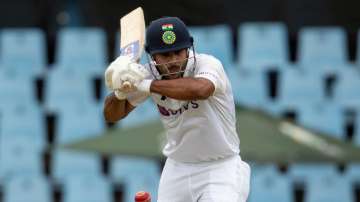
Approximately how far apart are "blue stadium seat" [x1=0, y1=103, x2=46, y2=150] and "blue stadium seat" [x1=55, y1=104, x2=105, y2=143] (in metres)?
0.18

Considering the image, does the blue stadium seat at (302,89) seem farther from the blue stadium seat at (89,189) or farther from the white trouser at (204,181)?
the white trouser at (204,181)

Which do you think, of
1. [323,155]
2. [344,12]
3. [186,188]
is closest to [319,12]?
[344,12]

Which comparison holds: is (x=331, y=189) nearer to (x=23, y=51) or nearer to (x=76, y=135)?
(x=76, y=135)

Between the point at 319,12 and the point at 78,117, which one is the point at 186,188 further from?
the point at 319,12

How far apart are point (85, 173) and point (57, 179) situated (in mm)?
276

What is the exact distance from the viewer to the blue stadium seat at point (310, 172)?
8903 millimetres

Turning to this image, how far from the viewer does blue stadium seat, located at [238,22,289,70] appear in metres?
9.38

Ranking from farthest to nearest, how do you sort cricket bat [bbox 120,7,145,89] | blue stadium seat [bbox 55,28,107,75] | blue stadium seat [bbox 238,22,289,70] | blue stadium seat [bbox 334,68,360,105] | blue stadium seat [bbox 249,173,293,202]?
blue stadium seat [bbox 55,28,107,75] → blue stadium seat [bbox 238,22,289,70] → blue stadium seat [bbox 334,68,360,105] → blue stadium seat [bbox 249,173,293,202] → cricket bat [bbox 120,7,145,89]

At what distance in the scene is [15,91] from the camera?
372 inches

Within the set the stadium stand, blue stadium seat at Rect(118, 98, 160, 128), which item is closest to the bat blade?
the stadium stand

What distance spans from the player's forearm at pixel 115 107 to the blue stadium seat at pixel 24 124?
4434 millimetres

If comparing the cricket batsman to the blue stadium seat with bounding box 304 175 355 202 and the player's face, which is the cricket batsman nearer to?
the player's face

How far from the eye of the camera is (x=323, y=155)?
27.0ft

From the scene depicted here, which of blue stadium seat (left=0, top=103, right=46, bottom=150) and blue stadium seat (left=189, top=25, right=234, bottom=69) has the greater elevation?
blue stadium seat (left=189, top=25, right=234, bottom=69)
